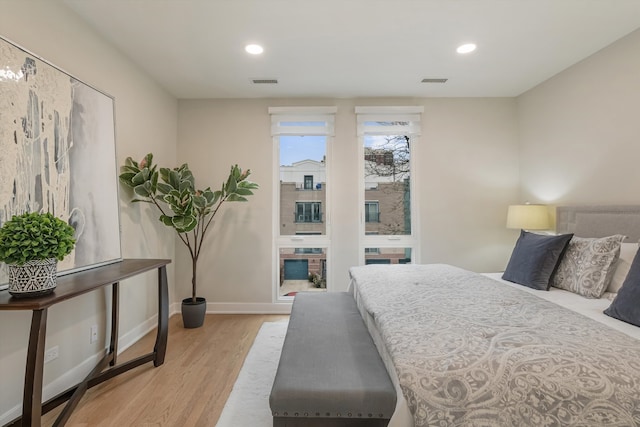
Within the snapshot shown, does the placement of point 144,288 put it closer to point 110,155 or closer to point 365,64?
point 110,155

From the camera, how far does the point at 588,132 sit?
2770 mm

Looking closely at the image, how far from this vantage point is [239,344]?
2.80m

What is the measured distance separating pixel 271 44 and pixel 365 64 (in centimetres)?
93

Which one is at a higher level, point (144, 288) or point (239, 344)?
point (144, 288)

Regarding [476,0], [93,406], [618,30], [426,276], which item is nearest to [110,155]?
[93,406]

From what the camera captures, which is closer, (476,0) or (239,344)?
(476,0)

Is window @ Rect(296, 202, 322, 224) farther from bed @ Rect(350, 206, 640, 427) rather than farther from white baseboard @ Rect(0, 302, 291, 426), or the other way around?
bed @ Rect(350, 206, 640, 427)

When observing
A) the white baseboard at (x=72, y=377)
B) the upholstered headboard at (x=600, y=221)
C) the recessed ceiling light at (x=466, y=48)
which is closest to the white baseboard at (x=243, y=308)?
the white baseboard at (x=72, y=377)

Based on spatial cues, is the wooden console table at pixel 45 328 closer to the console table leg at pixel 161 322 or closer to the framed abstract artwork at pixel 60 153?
the console table leg at pixel 161 322

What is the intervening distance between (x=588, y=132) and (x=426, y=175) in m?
1.56

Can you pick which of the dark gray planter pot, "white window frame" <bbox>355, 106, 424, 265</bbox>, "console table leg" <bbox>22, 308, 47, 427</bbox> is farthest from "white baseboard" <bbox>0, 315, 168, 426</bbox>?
"white window frame" <bbox>355, 106, 424, 265</bbox>

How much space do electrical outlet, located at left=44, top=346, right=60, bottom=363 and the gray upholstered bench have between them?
1611mm

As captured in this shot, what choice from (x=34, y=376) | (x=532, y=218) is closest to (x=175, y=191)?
(x=34, y=376)

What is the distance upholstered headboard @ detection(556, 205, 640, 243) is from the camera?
7.63 ft
